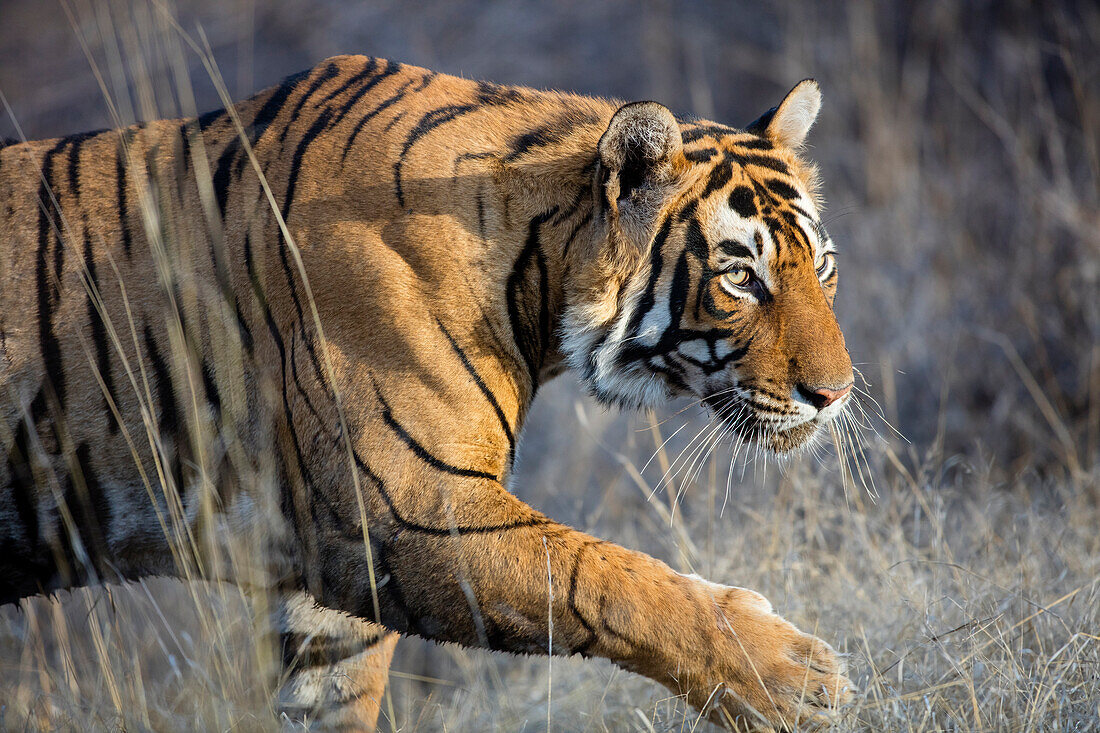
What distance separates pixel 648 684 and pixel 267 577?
1151mm

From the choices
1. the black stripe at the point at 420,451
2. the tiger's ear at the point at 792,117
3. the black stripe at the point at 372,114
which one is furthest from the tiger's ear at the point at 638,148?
the black stripe at the point at 420,451

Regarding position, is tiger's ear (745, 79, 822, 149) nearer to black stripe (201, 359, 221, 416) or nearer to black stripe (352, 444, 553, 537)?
black stripe (352, 444, 553, 537)

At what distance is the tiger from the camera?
1914mm

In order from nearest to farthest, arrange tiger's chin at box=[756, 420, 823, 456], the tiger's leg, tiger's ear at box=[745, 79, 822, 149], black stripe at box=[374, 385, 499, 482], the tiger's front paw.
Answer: the tiger's front paw
black stripe at box=[374, 385, 499, 482]
tiger's chin at box=[756, 420, 823, 456]
tiger's ear at box=[745, 79, 822, 149]
the tiger's leg

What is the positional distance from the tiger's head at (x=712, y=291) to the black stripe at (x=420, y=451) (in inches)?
16.2

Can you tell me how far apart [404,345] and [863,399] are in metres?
2.92

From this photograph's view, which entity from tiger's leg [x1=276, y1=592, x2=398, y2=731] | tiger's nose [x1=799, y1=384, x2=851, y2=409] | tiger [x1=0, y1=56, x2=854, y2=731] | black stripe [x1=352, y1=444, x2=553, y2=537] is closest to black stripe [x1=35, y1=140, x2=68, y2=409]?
tiger [x1=0, y1=56, x2=854, y2=731]

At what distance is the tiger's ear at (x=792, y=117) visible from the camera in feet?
8.00

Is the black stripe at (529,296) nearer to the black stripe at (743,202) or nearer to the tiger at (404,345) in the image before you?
the tiger at (404,345)

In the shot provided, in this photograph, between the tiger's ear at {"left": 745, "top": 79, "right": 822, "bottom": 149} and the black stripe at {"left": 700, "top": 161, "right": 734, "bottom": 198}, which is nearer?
the black stripe at {"left": 700, "top": 161, "right": 734, "bottom": 198}

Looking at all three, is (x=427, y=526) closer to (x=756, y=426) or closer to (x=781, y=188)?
(x=756, y=426)

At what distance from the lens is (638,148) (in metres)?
2.09

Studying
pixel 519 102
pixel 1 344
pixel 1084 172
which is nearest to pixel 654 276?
pixel 519 102

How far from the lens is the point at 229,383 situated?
86.7 inches
